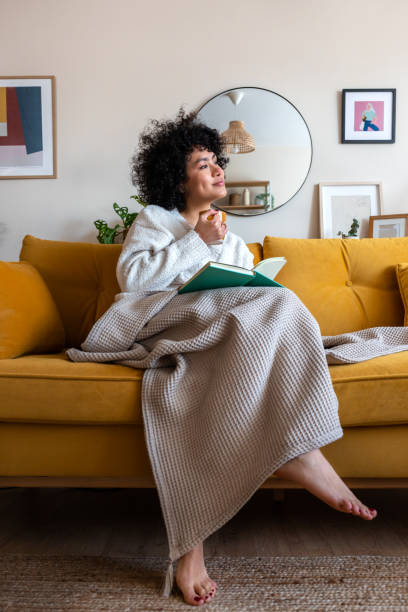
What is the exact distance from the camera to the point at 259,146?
278cm

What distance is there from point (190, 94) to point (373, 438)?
217 centimetres

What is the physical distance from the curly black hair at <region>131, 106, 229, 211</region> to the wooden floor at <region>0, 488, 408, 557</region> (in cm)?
100

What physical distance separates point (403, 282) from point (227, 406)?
37.5 inches

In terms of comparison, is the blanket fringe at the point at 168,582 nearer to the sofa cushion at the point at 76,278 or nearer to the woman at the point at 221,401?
the woman at the point at 221,401

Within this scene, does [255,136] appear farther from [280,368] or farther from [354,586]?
[354,586]

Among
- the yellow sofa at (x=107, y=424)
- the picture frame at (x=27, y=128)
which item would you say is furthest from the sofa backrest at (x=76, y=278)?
the picture frame at (x=27, y=128)

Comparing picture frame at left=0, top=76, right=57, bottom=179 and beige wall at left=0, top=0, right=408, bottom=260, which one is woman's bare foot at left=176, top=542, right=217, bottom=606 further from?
picture frame at left=0, top=76, right=57, bottom=179

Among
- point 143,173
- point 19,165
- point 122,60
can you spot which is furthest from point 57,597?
point 122,60

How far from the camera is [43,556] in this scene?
1.22 metres

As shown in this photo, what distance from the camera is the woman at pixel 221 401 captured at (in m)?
1.05

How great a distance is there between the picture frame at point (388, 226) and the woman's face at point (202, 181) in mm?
1203

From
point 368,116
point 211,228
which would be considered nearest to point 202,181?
point 211,228

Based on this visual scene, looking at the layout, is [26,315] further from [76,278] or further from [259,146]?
[259,146]

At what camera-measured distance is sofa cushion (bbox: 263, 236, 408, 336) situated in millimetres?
1801
